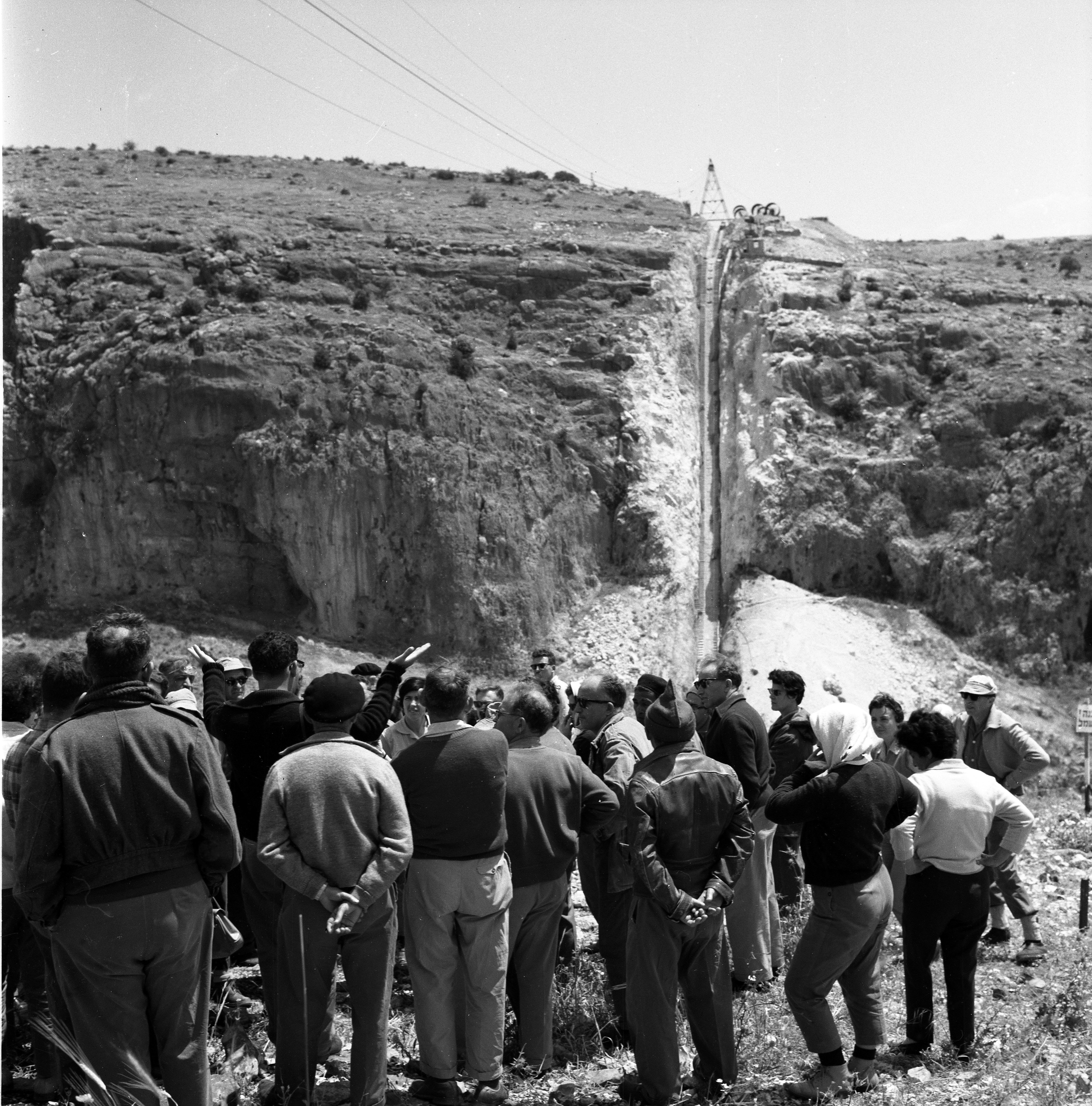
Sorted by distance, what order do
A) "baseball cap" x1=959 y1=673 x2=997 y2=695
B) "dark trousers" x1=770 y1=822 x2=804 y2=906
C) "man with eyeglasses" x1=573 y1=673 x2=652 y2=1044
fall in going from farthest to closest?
1. "dark trousers" x1=770 y1=822 x2=804 y2=906
2. "baseball cap" x1=959 y1=673 x2=997 y2=695
3. "man with eyeglasses" x1=573 y1=673 x2=652 y2=1044

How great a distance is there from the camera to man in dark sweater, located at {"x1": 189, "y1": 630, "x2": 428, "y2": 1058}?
595 cm

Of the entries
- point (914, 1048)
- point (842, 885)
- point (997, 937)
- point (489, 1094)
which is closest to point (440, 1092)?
point (489, 1094)

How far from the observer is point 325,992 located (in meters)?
5.34

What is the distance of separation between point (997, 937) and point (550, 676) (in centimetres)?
452

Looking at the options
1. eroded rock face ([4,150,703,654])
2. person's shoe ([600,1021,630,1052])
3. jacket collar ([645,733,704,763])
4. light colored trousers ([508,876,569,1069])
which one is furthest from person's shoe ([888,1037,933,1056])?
eroded rock face ([4,150,703,654])

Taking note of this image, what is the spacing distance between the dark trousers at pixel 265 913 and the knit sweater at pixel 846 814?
2767 millimetres

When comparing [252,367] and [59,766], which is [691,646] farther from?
[59,766]

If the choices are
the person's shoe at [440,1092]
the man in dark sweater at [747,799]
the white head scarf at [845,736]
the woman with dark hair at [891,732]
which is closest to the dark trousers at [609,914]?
the man in dark sweater at [747,799]

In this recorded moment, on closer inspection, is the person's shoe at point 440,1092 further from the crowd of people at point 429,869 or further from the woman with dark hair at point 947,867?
the woman with dark hair at point 947,867

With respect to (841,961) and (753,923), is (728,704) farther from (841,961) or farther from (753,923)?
(841,961)

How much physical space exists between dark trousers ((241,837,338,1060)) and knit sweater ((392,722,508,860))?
2.82 feet

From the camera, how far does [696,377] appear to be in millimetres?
32344

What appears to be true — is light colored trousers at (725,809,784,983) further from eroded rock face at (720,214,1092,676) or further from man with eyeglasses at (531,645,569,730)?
eroded rock face at (720,214,1092,676)

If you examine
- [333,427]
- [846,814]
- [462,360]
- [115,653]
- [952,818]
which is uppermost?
[462,360]
